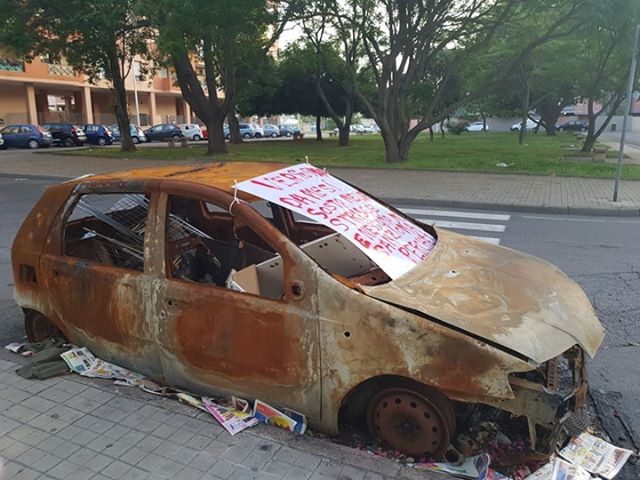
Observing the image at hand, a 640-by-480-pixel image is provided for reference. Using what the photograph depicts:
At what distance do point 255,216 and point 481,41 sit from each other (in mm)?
19126

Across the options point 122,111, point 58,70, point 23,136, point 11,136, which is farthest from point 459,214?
point 58,70

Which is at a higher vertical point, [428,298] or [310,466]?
[428,298]

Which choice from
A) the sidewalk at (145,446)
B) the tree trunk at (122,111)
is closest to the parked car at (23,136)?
the tree trunk at (122,111)

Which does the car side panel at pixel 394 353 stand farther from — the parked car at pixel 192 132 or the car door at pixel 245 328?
the parked car at pixel 192 132

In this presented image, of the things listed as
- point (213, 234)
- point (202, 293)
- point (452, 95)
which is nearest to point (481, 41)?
point (213, 234)

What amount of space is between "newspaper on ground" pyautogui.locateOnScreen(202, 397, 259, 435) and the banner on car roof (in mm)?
1189

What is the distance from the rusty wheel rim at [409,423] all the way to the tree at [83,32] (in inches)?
544

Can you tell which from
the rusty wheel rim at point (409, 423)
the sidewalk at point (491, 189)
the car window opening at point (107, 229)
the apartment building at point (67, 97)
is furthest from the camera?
the apartment building at point (67, 97)

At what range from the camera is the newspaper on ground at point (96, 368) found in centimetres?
365

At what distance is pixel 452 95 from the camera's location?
4194 cm

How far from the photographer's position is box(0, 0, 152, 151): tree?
51.8ft

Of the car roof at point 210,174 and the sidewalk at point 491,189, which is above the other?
the car roof at point 210,174

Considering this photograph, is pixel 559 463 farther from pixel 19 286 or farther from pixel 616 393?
pixel 19 286

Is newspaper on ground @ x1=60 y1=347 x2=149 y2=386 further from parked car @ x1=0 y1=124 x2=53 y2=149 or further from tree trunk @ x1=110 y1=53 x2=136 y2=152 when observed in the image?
parked car @ x1=0 y1=124 x2=53 y2=149
